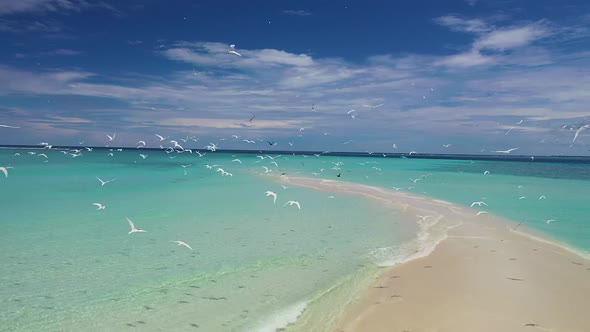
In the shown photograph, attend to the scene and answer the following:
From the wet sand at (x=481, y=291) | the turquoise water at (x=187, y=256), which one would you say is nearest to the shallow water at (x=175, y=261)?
the turquoise water at (x=187, y=256)

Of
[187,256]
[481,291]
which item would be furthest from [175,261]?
[481,291]

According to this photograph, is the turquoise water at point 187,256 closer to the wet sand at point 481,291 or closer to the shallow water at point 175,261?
the shallow water at point 175,261

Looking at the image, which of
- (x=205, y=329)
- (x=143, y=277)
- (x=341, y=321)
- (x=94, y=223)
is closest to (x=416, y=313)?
(x=341, y=321)

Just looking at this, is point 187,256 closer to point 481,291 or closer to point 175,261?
point 175,261

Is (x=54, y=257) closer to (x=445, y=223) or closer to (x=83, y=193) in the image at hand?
(x=445, y=223)

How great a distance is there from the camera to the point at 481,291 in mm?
10867

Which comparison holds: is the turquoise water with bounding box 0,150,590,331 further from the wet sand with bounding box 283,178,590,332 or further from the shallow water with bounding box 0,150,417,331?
the wet sand with bounding box 283,178,590,332

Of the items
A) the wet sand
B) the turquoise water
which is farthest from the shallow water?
the wet sand

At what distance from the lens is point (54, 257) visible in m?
13.5

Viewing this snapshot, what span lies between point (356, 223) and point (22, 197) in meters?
24.9

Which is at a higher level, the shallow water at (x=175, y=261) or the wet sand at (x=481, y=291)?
the wet sand at (x=481, y=291)

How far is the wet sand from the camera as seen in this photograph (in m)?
8.88

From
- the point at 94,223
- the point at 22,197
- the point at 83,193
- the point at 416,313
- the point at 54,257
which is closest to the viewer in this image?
the point at 416,313

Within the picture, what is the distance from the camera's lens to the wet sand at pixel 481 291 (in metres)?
8.88
